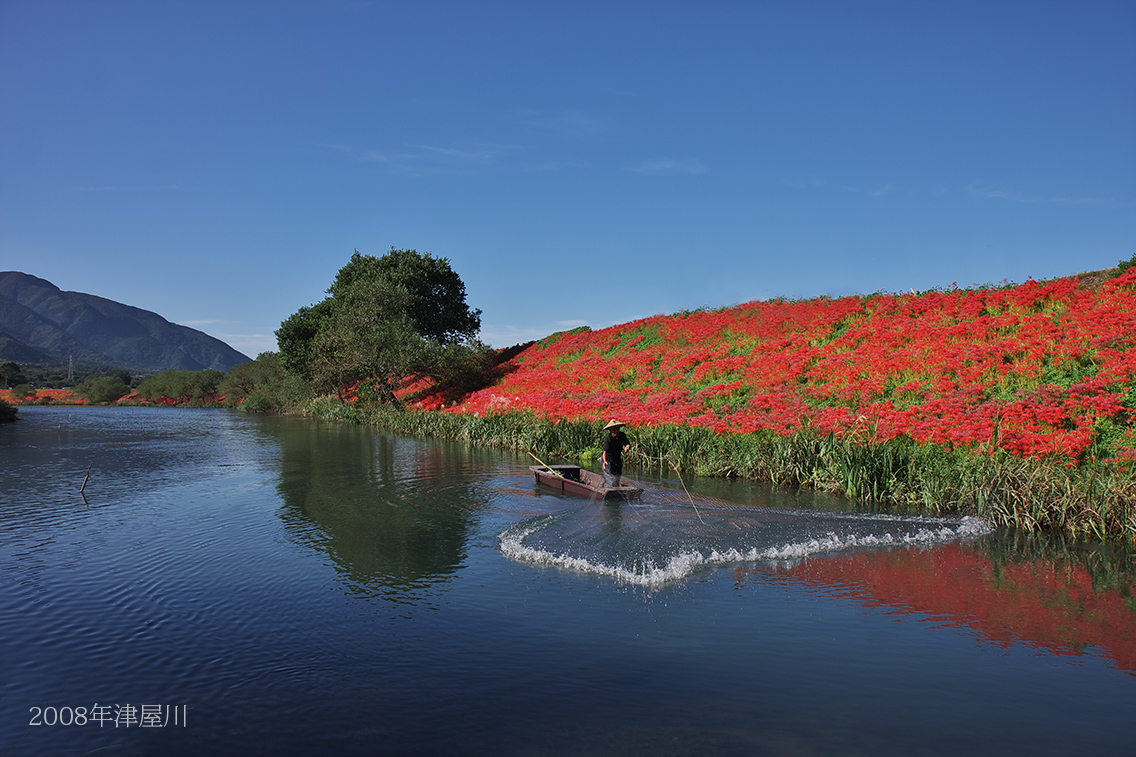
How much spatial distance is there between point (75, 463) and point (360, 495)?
1203 centimetres

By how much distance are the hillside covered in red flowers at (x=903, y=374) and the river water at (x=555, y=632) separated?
5.05 metres

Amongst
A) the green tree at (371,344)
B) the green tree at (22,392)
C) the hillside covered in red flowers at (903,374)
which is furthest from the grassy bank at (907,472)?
the green tree at (22,392)

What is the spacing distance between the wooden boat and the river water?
0.83 meters

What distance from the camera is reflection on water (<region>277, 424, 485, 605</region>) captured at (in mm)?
9984

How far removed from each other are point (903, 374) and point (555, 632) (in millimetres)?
18784

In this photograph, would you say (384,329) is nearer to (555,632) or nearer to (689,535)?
(689,535)

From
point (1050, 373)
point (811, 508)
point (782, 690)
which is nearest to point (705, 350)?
point (1050, 373)

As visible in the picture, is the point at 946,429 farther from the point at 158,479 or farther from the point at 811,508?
the point at 158,479

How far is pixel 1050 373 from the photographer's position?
19.0 metres

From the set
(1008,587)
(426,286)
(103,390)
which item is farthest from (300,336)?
(1008,587)

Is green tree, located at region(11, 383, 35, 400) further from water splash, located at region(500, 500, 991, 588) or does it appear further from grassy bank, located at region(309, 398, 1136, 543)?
water splash, located at region(500, 500, 991, 588)

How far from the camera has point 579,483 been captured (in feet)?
52.2

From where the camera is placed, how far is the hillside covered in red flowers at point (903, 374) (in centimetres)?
1606

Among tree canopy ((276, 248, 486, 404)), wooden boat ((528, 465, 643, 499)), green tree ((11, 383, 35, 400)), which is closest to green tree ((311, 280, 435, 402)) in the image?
tree canopy ((276, 248, 486, 404))
